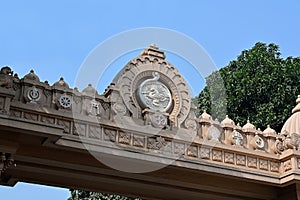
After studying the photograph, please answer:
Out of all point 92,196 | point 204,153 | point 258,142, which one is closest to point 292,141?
point 258,142

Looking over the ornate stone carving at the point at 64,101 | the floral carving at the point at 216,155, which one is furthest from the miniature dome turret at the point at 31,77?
the floral carving at the point at 216,155

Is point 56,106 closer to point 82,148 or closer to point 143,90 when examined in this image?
point 82,148

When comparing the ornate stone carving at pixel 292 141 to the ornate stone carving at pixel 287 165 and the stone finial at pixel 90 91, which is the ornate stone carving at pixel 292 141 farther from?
the stone finial at pixel 90 91

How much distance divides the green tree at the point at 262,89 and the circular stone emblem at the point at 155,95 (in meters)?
8.33

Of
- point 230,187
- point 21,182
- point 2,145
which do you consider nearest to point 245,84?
point 230,187

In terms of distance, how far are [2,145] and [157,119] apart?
96.0 inches

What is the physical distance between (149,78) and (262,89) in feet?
32.5

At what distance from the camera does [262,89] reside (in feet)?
62.5

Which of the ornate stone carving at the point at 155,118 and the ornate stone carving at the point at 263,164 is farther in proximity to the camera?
the ornate stone carving at the point at 263,164

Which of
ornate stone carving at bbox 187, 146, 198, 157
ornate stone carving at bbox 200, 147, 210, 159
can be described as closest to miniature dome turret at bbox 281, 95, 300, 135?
ornate stone carving at bbox 200, 147, 210, 159

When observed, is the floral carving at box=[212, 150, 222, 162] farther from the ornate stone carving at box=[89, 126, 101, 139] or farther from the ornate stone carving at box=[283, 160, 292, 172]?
the ornate stone carving at box=[89, 126, 101, 139]

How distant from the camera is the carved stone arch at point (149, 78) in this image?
952 cm

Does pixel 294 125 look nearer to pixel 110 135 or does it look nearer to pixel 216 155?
pixel 216 155

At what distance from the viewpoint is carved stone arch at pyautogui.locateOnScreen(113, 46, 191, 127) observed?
952cm
